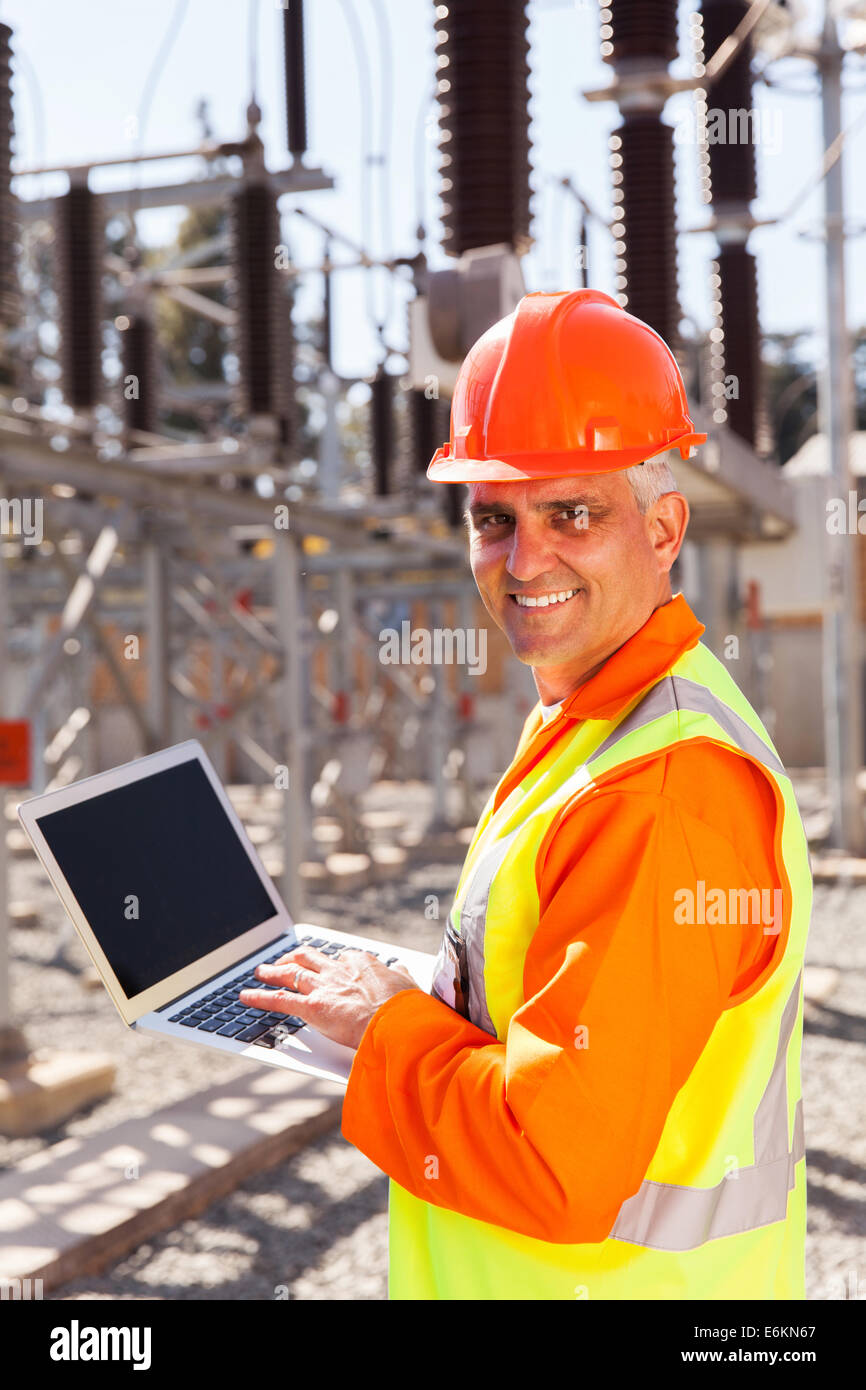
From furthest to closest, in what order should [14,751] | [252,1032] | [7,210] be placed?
[14,751] < [7,210] < [252,1032]

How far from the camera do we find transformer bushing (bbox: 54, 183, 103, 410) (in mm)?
6547

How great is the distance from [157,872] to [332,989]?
50cm

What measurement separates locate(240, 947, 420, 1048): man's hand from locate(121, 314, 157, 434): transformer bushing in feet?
22.2

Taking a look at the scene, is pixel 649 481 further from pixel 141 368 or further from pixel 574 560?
pixel 141 368

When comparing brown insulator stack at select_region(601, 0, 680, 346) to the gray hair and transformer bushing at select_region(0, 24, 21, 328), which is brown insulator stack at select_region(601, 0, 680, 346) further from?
the gray hair

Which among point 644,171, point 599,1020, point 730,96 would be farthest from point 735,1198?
point 730,96

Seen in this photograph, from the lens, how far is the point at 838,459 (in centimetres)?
1117

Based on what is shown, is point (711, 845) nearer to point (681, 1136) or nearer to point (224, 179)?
point (681, 1136)

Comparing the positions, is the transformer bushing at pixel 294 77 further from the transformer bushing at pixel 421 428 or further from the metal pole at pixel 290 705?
the metal pole at pixel 290 705

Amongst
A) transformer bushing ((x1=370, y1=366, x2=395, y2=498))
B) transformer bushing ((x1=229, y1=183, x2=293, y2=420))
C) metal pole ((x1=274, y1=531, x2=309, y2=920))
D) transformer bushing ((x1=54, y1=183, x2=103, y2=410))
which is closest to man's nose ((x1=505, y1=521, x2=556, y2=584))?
transformer bushing ((x1=229, y1=183, x2=293, y2=420))

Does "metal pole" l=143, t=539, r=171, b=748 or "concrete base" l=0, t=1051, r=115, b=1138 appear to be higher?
"metal pole" l=143, t=539, r=171, b=748

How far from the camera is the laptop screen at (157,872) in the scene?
5.97 feet

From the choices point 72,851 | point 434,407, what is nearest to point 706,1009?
point 72,851

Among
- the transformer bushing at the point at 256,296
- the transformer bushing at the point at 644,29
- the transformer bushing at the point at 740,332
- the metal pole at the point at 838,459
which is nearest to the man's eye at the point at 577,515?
the transformer bushing at the point at 644,29
